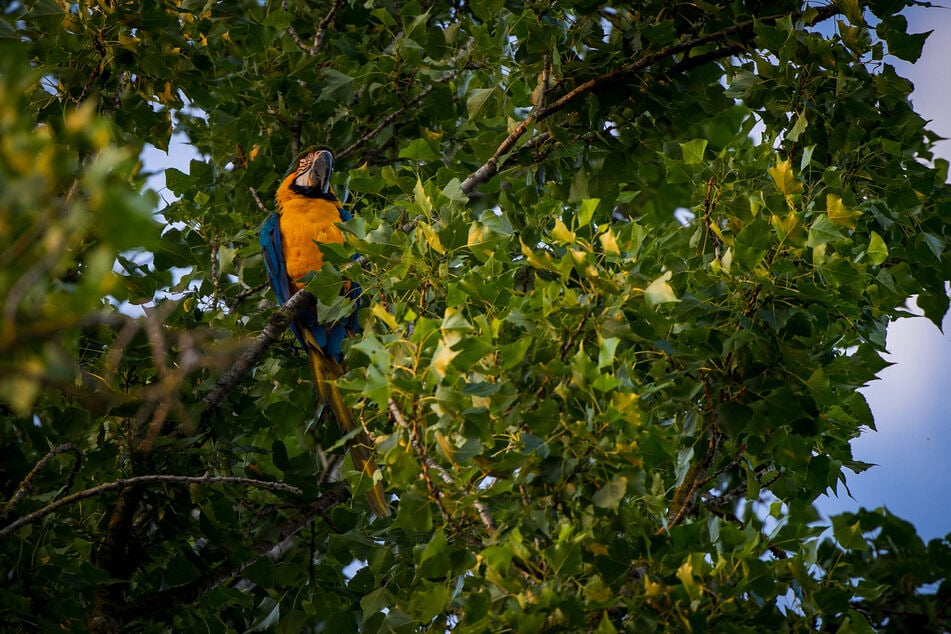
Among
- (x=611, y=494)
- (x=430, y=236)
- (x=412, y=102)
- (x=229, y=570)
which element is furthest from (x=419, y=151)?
(x=229, y=570)

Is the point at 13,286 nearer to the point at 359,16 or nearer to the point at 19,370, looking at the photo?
the point at 19,370

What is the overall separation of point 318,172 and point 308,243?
375mm

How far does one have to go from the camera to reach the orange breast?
12.7 feet

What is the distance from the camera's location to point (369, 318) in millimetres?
2047

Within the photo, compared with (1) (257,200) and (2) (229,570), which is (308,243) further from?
(2) (229,570)

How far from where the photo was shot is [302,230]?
3879mm

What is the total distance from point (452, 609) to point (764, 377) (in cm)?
82

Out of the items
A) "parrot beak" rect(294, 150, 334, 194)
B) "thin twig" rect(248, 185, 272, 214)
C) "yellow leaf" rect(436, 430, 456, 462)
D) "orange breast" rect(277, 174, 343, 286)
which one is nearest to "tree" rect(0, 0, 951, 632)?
"yellow leaf" rect(436, 430, 456, 462)

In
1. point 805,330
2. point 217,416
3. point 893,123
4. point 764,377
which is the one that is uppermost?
point 893,123

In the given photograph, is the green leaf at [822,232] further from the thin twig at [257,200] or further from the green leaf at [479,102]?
the thin twig at [257,200]

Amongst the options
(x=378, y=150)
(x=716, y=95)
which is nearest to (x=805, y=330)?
(x=716, y=95)

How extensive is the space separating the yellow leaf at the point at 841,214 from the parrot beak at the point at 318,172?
2236 mm

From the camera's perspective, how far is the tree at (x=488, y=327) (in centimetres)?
156

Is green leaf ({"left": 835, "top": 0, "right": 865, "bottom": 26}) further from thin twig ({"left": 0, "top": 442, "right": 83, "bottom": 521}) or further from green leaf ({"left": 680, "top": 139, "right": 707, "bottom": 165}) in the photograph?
thin twig ({"left": 0, "top": 442, "right": 83, "bottom": 521})
